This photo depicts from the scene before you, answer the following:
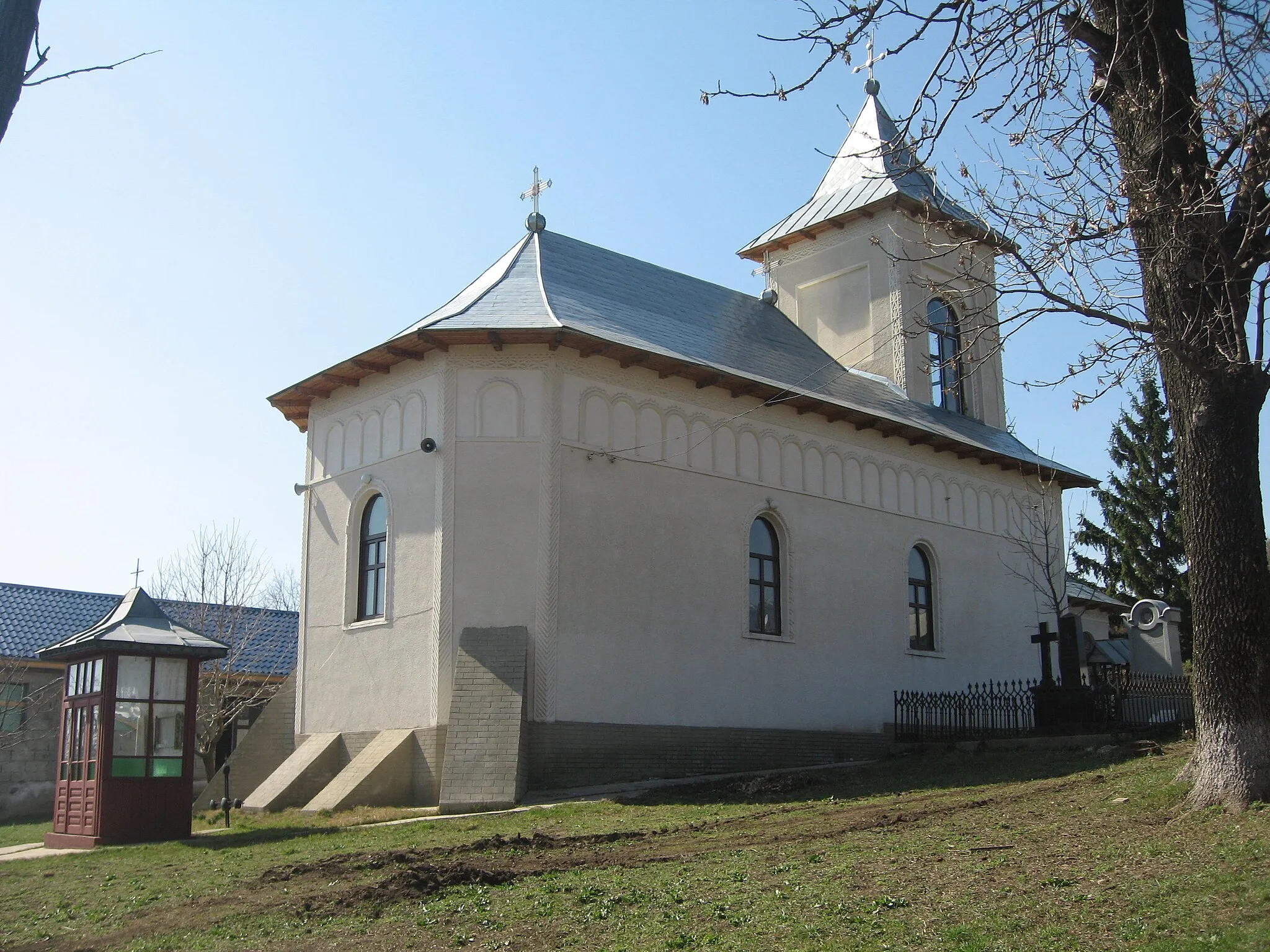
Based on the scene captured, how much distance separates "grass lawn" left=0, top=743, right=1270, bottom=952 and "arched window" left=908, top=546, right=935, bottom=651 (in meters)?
10.6

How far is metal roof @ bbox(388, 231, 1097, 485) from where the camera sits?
20375mm

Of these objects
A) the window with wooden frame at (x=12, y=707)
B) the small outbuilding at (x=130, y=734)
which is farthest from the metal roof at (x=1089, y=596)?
the window with wooden frame at (x=12, y=707)

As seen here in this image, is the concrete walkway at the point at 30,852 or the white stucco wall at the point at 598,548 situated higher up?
the white stucco wall at the point at 598,548

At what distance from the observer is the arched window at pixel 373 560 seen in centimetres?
2102

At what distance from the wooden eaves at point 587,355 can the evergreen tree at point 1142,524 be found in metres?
17.7

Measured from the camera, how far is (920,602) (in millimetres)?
25672

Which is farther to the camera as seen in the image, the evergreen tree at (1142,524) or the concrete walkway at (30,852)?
the evergreen tree at (1142,524)

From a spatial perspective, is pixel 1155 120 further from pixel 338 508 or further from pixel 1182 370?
pixel 338 508

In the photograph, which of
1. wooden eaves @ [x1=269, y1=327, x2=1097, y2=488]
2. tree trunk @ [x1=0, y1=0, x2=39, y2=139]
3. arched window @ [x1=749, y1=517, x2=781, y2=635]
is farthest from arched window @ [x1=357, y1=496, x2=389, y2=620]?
tree trunk @ [x1=0, y1=0, x2=39, y2=139]

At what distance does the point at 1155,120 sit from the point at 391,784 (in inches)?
537

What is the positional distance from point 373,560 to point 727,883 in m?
13.0

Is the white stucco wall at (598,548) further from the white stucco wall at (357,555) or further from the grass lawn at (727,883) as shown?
the grass lawn at (727,883)

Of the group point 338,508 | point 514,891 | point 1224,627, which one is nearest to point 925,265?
point 338,508

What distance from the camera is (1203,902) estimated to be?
8.01 meters
